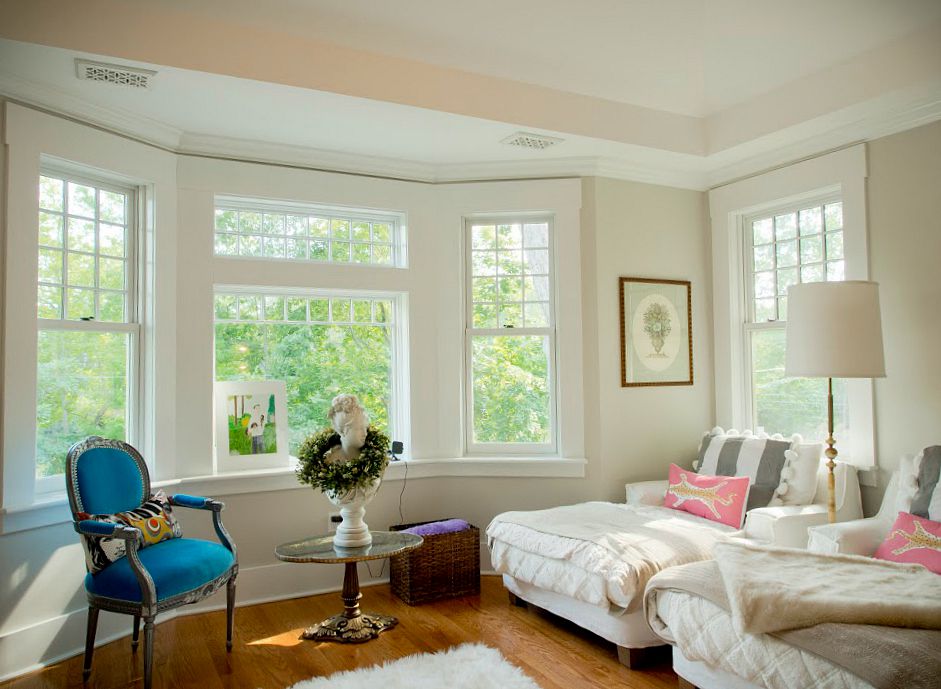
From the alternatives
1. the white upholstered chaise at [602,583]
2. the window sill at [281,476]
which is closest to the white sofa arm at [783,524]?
the white upholstered chaise at [602,583]

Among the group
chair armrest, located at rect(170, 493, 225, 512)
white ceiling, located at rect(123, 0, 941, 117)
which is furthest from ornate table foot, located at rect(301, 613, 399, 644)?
white ceiling, located at rect(123, 0, 941, 117)

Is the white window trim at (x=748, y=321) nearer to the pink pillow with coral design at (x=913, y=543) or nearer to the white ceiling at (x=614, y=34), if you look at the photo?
the white ceiling at (x=614, y=34)

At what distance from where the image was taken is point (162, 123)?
13.0ft

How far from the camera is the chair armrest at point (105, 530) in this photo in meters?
2.98

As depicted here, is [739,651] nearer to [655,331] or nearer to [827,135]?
[655,331]

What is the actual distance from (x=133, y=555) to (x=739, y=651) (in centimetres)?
236

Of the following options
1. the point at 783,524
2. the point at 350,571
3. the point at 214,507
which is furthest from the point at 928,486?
the point at 214,507

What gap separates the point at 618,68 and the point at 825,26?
1.03 meters

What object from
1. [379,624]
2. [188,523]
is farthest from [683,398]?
[188,523]

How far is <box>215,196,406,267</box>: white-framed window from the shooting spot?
440 centimetres

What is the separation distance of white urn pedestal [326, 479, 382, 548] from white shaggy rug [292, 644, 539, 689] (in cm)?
62

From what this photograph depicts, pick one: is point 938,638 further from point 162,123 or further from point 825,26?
point 162,123

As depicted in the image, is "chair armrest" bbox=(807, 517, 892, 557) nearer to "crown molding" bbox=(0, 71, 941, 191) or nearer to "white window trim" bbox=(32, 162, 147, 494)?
"crown molding" bbox=(0, 71, 941, 191)

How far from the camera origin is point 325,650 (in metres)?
3.47
